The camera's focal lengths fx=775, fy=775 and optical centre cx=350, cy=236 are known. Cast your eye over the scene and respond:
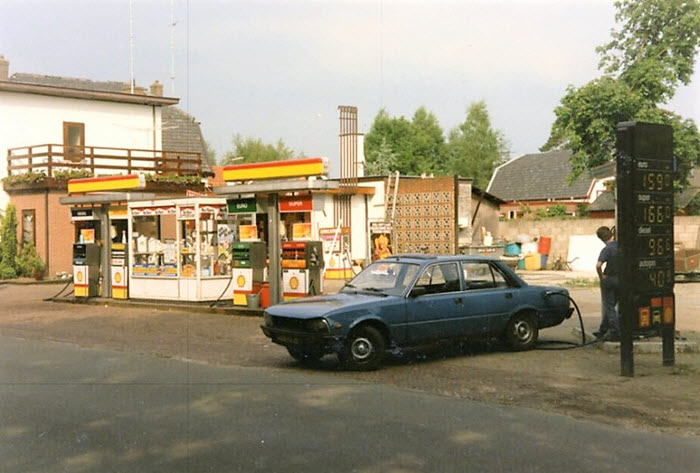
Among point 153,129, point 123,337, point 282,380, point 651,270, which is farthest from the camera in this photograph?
point 153,129

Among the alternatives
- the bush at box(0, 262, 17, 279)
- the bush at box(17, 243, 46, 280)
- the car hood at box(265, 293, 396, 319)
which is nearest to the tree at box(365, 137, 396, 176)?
the bush at box(17, 243, 46, 280)

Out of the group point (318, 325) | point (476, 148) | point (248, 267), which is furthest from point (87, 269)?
point (476, 148)

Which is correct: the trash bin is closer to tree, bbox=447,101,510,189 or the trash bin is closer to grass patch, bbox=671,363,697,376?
grass patch, bbox=671,363,697,376

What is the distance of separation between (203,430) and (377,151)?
64124 mm

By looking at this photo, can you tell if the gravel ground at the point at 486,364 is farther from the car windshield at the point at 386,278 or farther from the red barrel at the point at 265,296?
the car windshield at the point at 386,278

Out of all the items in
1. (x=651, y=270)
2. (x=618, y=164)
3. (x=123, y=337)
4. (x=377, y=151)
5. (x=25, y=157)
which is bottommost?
(x=123, y=337)

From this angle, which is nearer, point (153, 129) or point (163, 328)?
point (163, 328)

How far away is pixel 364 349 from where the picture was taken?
1025cm

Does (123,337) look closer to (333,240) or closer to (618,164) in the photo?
(618,164)

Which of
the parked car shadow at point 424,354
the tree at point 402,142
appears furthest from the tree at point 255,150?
the parked car shadow at point 424,354

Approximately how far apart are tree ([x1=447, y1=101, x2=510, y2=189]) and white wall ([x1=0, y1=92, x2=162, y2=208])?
4327 cm

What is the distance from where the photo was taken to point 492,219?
118 feet

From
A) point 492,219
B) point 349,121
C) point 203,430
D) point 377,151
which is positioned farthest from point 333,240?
point 377,151

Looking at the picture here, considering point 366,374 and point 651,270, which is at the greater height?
point 651,270
